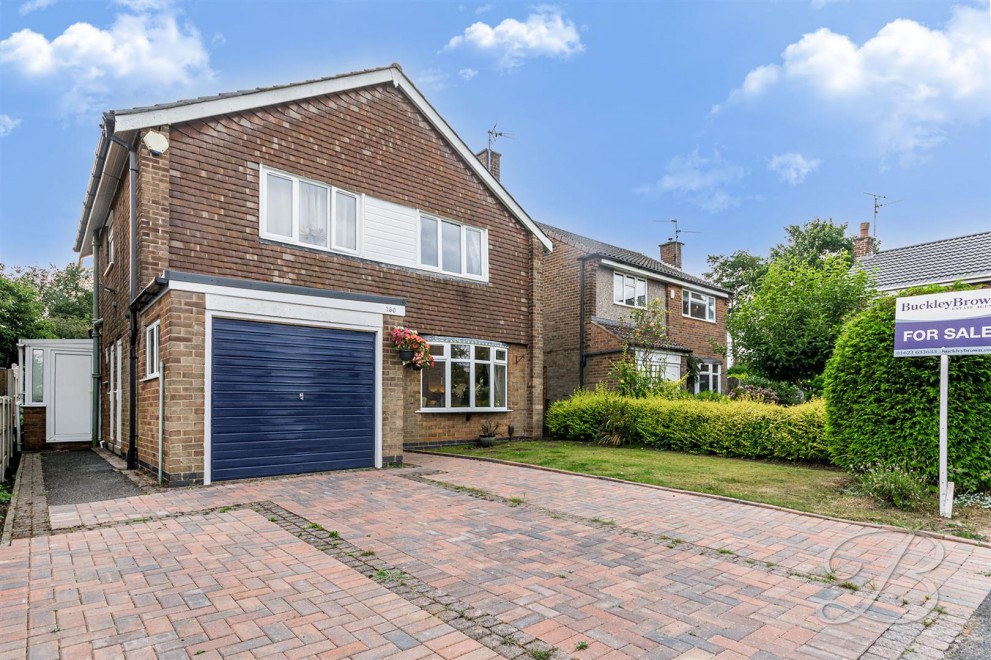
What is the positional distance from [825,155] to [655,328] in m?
13.5

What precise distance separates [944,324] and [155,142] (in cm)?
1175

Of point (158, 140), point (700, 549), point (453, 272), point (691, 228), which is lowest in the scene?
point (700, 549)

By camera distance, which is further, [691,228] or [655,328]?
[691,228]

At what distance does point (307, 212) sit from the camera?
11648mm

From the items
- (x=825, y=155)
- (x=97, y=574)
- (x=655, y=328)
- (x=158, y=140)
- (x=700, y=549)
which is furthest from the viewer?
(x=825, y=155)

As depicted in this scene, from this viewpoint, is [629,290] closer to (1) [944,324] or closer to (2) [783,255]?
(1) [944,324]

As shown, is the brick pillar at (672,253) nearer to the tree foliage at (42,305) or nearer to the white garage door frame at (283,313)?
the white garage door frame at (283,313)

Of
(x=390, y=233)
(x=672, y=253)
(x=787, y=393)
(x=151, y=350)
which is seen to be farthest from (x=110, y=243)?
(x=672, y=253)

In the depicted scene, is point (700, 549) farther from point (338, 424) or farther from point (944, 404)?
point (338, 424)

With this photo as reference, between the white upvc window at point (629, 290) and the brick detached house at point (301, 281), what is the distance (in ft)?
20.2

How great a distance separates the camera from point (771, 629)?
11.9 ft

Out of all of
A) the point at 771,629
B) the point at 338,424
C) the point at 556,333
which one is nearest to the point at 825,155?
the point at 556,333

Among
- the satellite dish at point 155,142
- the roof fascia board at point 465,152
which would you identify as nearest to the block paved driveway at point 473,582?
the satellite dish at point 155,142

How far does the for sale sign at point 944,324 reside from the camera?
6602 mm
